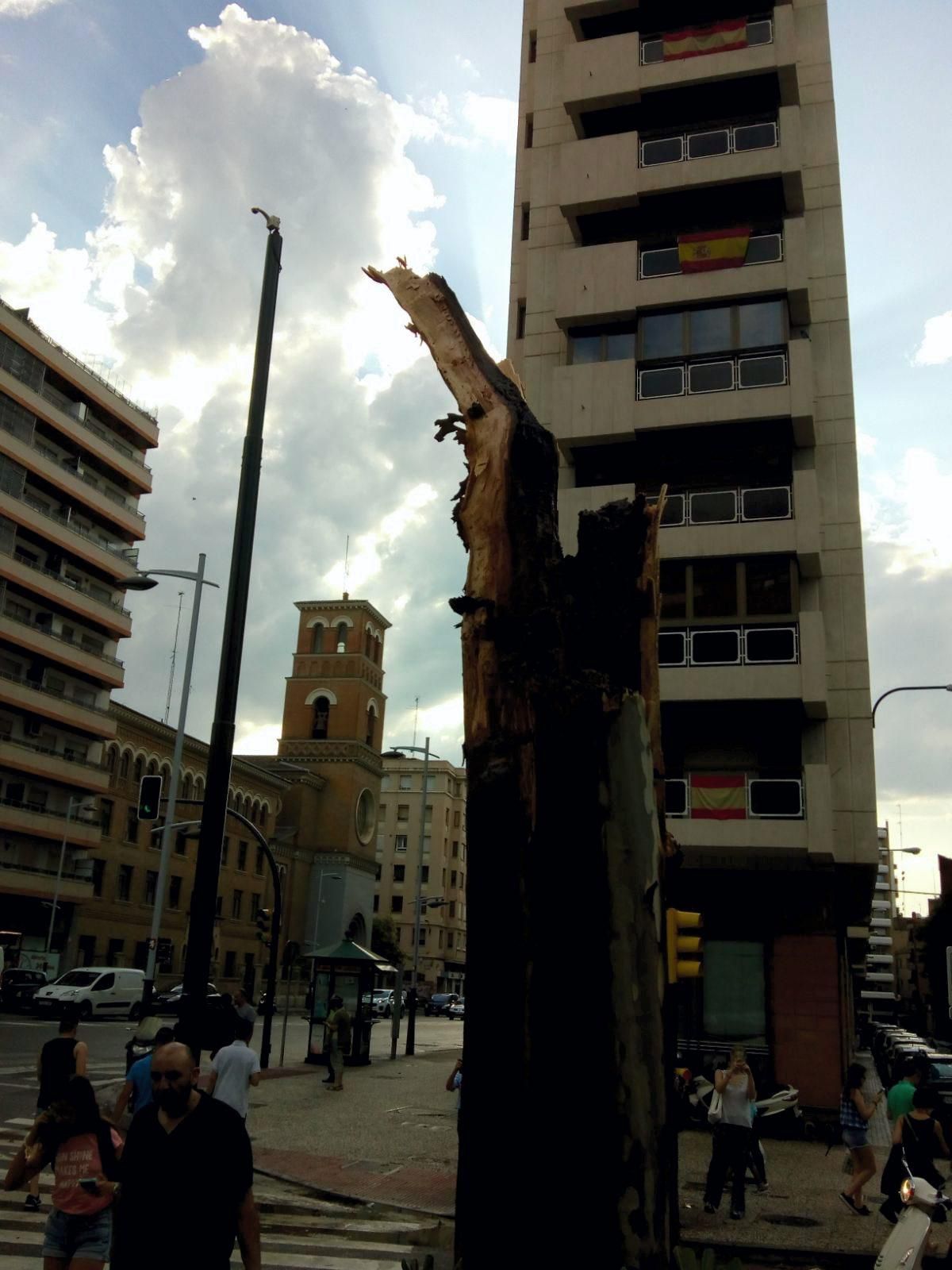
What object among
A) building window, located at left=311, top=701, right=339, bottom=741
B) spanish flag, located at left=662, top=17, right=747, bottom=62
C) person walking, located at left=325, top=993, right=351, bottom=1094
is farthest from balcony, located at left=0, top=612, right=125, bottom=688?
building window, located at left=311, top=701, right=339, bottom=741

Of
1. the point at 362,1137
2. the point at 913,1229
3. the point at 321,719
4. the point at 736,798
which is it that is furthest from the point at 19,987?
the point at 321,719

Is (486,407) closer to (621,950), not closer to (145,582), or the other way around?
(621,950)

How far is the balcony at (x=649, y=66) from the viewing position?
25109 millimetres

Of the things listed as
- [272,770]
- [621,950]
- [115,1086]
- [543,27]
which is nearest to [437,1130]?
[115,1086]

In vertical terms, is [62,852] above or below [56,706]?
below

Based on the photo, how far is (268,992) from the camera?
79.7ft

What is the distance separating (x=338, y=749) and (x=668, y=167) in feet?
219

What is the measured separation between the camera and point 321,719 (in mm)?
89688

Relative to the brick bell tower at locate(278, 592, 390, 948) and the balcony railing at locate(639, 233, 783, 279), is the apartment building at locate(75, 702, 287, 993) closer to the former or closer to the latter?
the brick bell tower at locate(278, 592, 390, 948)

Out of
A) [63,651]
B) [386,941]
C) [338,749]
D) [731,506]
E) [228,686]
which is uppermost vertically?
[338,749]

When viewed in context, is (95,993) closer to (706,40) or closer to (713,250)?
(713,250)

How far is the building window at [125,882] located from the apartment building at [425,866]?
47.9 meters

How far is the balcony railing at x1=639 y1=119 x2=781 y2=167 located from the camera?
81.4ft

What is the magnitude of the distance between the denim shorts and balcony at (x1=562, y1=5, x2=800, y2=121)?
86.8ft
